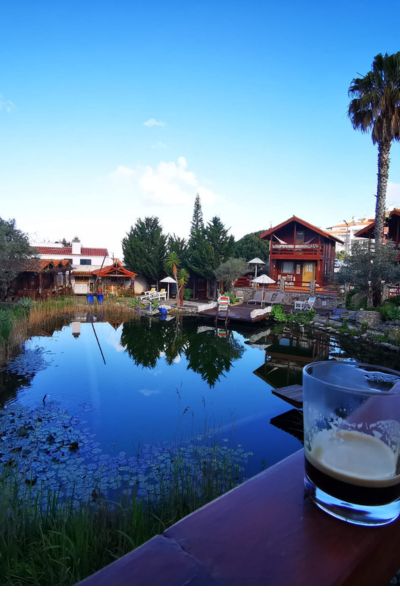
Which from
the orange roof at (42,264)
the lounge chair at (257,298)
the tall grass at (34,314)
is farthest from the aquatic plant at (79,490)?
the lounge chair at (257,298)

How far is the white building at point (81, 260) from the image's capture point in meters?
31.6

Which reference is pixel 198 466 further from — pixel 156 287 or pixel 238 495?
pixel 156 287

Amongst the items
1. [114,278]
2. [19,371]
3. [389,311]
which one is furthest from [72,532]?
[114,278]

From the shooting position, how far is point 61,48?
41.4ft

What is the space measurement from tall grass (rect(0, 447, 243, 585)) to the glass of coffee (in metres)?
2.12

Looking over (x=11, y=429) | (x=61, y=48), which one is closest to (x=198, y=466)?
(x=11, y=429)

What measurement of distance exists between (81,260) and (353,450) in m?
36.7

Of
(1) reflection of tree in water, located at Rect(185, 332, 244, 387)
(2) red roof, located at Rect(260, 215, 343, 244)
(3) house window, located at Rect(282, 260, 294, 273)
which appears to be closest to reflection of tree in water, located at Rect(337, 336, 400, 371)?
(1) reflection of tree in water, located at Rect(185, 332, 244, 387)

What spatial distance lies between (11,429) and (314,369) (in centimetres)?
712

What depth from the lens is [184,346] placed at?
46.0ft

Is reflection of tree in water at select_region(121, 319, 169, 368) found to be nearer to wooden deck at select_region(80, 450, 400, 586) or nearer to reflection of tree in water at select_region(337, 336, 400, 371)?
reflection of tree in water at select_region(337, 336, 400, 371)

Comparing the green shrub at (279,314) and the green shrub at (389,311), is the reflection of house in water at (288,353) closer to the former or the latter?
the green shrub at (279,314)

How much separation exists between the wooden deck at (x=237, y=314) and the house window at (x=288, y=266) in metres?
7.91

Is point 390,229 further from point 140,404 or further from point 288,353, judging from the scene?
point 140,404
